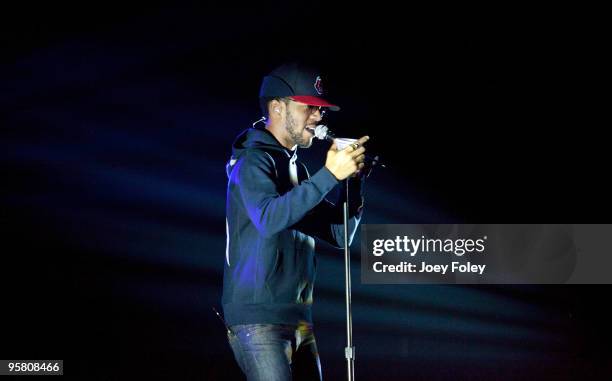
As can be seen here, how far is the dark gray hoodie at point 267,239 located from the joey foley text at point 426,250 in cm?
315

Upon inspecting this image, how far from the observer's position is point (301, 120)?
7.41ft

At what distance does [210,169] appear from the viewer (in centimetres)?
470

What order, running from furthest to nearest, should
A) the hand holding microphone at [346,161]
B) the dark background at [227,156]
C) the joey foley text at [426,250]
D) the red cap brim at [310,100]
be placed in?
Result: the joey foley text at [426,250]
the dark background at [227,156]
the red cap brim at [310,100]
the hand holding microphone at [346,161]

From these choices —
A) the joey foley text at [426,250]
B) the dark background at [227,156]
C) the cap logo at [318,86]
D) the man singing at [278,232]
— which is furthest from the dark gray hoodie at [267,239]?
the joey foley text at [426,250]

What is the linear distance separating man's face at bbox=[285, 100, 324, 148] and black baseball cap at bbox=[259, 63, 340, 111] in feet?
0.11

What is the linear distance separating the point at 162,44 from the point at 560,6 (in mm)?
2579

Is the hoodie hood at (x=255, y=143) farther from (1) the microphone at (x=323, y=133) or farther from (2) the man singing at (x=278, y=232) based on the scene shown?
(1) the microphone at (x=323, y=133)

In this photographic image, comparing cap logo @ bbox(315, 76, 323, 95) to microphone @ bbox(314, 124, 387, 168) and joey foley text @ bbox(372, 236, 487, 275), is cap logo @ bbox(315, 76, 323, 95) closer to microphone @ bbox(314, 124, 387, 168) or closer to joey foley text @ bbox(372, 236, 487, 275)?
microphone @ bbox(314, 124, 387, 168)

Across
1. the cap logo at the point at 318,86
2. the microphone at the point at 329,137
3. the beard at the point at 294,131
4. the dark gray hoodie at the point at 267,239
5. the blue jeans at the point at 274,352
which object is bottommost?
the blue jeans at the point at 274,352

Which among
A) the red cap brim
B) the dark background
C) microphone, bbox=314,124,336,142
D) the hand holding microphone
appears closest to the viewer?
the hand holding microphone

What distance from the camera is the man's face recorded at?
2256 mm

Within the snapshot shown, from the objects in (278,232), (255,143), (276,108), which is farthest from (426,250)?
(278,232)

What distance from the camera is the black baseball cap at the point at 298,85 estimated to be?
2227 millimetres

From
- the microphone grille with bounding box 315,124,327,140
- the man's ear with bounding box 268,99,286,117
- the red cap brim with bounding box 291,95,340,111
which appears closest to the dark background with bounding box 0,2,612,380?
the man's ear with bounding box 268,99,286,117
